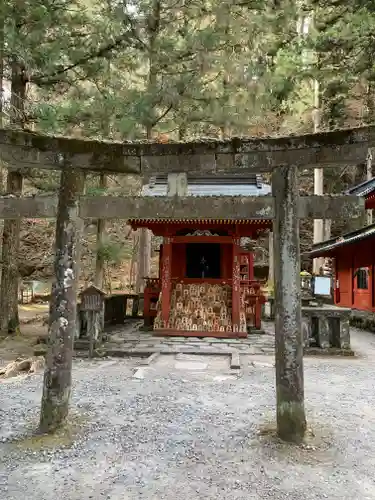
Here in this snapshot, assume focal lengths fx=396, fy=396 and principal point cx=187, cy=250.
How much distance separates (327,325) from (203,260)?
17.9ft

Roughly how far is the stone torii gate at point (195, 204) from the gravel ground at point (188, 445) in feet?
1.63

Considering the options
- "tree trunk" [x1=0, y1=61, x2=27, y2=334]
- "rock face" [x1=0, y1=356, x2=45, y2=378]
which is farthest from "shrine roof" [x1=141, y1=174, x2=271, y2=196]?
"rock face" [x1=0, y1=356, x2=45, y2=378]

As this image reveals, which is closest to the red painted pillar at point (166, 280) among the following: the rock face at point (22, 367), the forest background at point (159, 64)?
the forest background at point (159, 64)

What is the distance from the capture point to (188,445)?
4.27m

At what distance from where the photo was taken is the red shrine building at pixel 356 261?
15058 millimetres

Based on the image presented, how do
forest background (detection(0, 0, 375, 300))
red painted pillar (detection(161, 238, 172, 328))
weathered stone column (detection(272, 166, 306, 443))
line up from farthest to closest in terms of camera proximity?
red painted pillar (detection(161, 238, 172, 328)) < forest background (detection(0, 0, 375, 300)) < weathered stone column (detection(272, 166, 306, 443))

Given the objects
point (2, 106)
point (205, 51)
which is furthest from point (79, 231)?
point (205, 51)

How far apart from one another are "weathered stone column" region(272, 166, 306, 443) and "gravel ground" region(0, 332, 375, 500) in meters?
0.33

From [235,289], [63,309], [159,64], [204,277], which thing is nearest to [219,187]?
[204,277]

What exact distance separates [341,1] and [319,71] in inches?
138

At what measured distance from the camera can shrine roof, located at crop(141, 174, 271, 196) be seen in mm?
13336

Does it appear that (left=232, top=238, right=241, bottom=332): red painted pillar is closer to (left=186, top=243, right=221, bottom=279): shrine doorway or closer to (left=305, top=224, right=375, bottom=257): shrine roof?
(left=186, top=243, right=221, bottom=279): shrine doorway

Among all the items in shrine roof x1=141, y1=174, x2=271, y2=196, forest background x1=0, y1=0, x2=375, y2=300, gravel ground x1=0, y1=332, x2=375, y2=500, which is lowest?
gravel ground x1=0, y1=332, x2=375, y2=500

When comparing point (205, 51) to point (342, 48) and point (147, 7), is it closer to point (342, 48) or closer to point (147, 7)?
point (147, 7)
